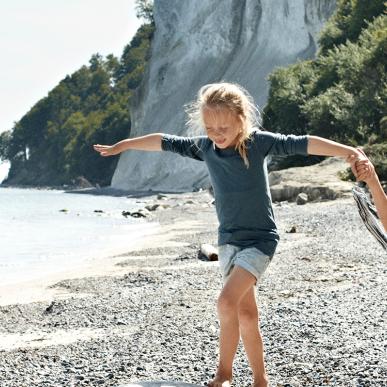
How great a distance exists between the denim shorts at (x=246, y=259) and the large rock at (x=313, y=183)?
20527mm

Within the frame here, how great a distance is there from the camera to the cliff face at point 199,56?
5909 centimetres

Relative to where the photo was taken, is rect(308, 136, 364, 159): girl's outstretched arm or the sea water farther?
the sea water

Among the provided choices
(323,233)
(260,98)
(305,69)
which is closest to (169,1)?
(260,98)

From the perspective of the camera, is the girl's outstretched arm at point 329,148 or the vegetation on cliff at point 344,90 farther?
the vegetation on cliff at point 344,90

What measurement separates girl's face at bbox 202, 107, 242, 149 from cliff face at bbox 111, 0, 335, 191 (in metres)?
54.0

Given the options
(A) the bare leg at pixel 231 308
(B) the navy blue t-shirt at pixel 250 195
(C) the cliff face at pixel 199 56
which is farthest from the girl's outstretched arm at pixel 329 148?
(C) the cliff face at pixel 199 56

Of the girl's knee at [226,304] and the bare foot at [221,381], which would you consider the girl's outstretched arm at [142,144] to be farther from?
the bare foot at [221,381]

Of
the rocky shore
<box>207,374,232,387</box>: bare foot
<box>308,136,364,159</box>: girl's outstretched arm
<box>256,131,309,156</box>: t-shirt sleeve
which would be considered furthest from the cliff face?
<box>308,136,364,159</box>: girl's outstretched arm

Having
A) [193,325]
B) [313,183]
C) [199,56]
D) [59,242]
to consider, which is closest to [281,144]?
[193,325]

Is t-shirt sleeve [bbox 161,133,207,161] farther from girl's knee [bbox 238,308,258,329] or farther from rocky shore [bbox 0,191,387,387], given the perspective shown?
rocky shore [bbox 0,191,387,387]

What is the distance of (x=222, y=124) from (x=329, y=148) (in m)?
0.56

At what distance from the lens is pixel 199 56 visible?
6869 centimetres

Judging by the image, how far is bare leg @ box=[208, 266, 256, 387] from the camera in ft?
14.2

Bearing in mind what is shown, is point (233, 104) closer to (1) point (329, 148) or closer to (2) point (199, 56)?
(1) point (329, 148)
